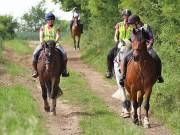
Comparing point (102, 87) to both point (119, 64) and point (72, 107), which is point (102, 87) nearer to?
point (72, 107)

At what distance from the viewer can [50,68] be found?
14.0 metres

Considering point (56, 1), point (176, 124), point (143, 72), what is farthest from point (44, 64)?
point (56, 1)

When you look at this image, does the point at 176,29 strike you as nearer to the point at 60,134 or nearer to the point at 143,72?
the point at 143,72

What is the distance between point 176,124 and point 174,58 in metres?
4.54

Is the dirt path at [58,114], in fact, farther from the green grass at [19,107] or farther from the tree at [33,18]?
the tree at [33,18]

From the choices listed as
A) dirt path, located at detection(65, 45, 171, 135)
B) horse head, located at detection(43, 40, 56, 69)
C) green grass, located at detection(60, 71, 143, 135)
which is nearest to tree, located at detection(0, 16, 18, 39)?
dirt path, located at detection(65, 45, 171, 135)

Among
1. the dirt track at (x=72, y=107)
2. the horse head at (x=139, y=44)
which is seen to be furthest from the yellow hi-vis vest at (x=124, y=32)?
the dirt track at (x=72, y=107)

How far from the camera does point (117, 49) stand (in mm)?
14594

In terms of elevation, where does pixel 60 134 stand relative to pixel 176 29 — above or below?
below

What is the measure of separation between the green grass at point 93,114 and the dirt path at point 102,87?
0.28 metres

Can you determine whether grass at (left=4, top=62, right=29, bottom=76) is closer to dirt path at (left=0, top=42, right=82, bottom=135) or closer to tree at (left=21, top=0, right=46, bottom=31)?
dirt path at (left=0, top=42, right=82, bottom=135)

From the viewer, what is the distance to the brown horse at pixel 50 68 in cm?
1389

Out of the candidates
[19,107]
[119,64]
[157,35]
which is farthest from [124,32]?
[157,35]

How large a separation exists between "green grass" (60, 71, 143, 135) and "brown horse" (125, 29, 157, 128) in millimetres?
598
